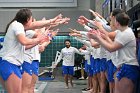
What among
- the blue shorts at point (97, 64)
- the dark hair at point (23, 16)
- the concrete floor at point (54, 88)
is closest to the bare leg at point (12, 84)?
the dark hair at point (23, 16)

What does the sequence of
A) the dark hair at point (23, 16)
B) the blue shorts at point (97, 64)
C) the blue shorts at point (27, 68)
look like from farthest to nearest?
the blue shorts at point (97, 64)
the blue shorts at point (27, 68)
the dark hair at point (23, 16)

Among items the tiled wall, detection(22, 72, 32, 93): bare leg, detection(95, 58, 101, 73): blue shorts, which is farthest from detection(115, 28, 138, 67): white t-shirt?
the tiled wall

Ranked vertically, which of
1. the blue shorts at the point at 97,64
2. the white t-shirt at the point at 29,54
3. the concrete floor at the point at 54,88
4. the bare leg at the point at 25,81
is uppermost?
the white t-shirt at the point at 29,54

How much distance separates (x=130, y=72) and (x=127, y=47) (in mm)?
314

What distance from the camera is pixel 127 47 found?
425cm

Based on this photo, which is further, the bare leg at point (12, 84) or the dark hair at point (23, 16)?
the dark hair at point (23, 16)

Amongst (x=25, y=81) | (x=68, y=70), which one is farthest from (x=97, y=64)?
(x=68, y=70)

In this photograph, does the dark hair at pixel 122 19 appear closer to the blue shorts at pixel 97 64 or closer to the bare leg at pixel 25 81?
the bare leg at pixel 25 81

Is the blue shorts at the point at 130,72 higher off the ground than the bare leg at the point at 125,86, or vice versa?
the blue shorts at the point at 130,72

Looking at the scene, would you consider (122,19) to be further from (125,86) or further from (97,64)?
(97,64)

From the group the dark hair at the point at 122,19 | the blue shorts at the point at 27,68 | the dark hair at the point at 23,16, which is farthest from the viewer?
the blue shorts at the point at 27,68

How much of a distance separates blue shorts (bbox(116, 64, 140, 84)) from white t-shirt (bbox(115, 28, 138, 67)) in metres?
0.05

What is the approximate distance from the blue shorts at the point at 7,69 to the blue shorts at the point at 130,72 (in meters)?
1.33

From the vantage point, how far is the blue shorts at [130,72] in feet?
13.8
